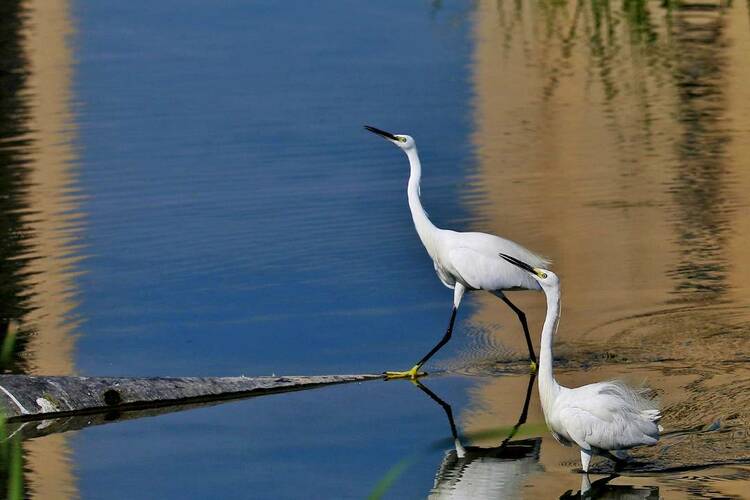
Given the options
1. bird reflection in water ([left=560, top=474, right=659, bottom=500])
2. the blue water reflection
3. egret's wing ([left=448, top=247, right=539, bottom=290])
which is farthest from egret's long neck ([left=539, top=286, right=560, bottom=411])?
the blue water reflection

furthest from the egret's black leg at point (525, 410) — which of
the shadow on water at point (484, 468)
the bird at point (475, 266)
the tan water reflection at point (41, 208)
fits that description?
the tan water reflection at point (41, 208)

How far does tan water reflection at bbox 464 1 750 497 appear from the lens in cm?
754

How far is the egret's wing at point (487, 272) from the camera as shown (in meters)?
8.02

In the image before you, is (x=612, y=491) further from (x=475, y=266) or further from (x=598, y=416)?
(x=475, y=266)

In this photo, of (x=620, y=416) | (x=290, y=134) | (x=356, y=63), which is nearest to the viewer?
(x=620, y=416)

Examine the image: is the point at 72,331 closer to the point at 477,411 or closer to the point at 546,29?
the point at 477,411

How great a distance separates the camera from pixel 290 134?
1295 cm

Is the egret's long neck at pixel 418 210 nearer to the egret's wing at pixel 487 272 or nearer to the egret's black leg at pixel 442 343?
the egret's wing at pixel 487 272

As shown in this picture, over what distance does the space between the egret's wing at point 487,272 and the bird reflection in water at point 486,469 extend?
1.10 metres

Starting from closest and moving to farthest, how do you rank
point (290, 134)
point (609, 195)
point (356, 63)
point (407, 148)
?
point (407, 148) → point (609, 195) → point (290, 134) → point (356, 63)

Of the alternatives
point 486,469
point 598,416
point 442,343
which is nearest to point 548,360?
point 598,416

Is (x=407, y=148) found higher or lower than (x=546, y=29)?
higher

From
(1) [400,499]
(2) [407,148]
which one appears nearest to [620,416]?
(1) [400,499]

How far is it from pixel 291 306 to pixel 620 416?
3.23m
